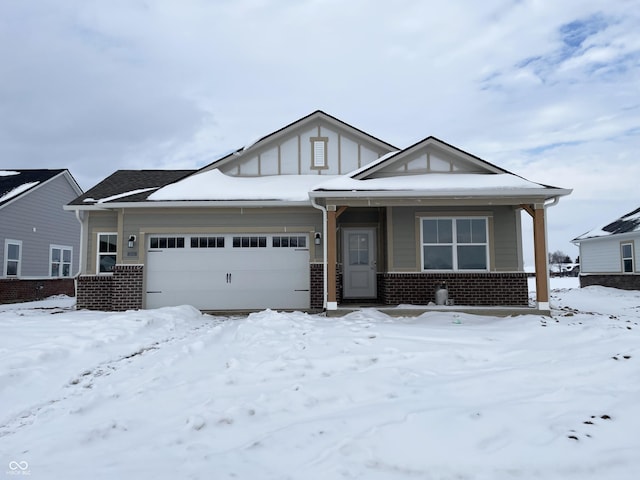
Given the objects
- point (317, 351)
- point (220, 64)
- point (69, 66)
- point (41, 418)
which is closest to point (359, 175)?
point (317, 351)

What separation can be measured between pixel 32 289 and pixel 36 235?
228cm

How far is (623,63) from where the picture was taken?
42.9 feet

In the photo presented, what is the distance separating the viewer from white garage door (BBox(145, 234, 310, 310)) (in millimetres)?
11836

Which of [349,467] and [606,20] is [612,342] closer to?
[349,467]

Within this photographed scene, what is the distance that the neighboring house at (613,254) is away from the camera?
68.1ft

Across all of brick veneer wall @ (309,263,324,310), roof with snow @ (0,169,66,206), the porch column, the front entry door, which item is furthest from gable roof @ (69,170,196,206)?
the front entry door

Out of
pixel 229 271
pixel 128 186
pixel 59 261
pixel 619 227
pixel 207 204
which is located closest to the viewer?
pixel 207 204

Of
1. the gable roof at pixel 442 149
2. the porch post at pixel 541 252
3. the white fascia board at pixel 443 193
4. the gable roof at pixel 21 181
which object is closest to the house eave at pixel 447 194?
the white fascia board at pixel 443 193

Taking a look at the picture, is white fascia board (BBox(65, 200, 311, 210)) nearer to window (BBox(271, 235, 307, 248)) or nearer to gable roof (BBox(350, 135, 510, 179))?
window (BBox(271, 235, 307, 248))

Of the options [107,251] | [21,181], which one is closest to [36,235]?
[21,181]

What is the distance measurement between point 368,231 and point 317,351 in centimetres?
681

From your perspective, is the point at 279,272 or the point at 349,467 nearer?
the point at 349,467

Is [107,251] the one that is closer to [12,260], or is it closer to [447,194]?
[12,260]

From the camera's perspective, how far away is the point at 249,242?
1192 centimetres
